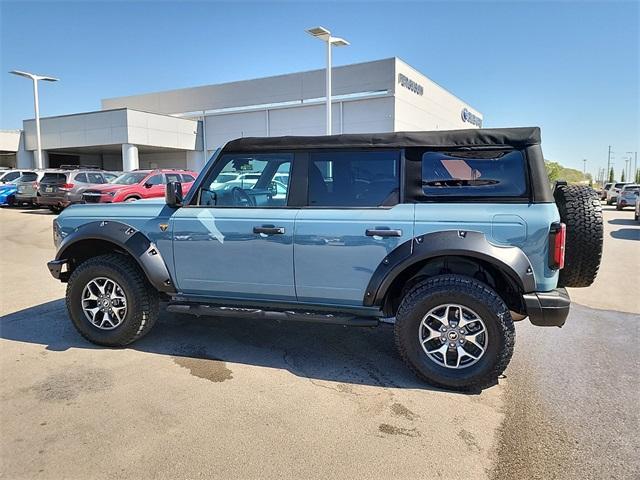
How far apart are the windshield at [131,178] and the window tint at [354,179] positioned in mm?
13047

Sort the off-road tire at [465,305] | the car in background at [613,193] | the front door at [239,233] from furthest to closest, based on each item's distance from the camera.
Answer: the car in background at [613,193], the front door at [239,233], the off-road tire at [465,305]

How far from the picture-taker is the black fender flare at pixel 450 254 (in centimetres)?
→ 335

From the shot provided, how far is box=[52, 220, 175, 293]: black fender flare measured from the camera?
4.15 m

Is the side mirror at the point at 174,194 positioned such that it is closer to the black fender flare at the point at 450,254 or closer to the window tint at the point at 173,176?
the black fender flare at the point at 450,254

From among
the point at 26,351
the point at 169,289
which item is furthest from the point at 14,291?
the point at 169,289

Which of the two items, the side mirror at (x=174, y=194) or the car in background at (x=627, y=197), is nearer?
the side mirror at (x=174, y=194)

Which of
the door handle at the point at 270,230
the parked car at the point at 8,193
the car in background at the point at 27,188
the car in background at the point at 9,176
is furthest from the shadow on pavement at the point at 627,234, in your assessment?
the car in background at the point at 9,176

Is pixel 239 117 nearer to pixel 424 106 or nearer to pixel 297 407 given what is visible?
pixel 424 106

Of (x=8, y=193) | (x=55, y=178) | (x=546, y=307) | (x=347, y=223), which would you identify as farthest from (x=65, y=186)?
(x=546, y=307)

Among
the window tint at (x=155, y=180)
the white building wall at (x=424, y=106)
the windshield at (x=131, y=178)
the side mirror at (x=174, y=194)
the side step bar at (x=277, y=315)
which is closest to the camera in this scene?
→ the side step bar at (x=277, y=315)

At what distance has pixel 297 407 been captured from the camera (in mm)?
3254

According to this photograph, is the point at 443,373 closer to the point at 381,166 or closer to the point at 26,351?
the point at 381,166

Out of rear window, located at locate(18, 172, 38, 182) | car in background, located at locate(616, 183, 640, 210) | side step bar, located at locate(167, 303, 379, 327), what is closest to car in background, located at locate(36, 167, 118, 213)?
rear window, located at locate(18, 172, 38, 182)

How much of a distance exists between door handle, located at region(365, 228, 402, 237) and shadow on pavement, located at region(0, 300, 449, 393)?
1175 mm
